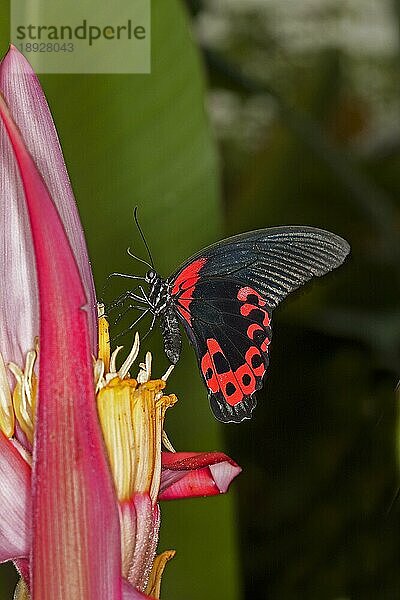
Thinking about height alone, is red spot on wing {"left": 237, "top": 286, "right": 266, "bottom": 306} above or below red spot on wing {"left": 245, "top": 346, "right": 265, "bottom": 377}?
above

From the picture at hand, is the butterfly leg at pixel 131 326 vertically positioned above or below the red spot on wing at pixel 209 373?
above

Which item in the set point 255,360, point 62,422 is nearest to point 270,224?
point 255,360

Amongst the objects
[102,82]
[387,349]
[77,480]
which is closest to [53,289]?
[77,480]

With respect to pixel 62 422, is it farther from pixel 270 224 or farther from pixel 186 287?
pixel 270 224

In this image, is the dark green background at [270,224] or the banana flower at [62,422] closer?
the banana flower at [62,422]

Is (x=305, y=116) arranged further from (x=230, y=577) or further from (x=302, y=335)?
(x=230, y=577)
